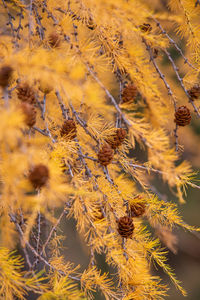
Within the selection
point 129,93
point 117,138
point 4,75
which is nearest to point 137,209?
point 117,138

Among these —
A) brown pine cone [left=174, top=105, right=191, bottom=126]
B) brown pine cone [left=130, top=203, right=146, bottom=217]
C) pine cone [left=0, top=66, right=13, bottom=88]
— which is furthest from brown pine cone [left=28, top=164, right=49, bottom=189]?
brown pine cone [left=174, top=105, right=191, bottom=126]

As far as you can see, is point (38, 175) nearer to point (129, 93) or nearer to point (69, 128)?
point (69, 128)

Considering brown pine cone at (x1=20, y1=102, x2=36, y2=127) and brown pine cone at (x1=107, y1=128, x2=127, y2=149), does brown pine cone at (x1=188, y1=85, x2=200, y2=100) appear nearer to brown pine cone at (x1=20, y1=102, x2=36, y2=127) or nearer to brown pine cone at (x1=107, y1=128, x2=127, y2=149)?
brown pine cone at (x1=107, y1=128, x2=127, y2=149)

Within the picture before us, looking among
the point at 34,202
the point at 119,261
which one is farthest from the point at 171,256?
the point at 34,202

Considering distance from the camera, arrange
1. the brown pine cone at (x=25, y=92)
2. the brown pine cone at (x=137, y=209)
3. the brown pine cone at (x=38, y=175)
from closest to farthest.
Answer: the brown pine cone at (x=38, y=175)
the brown pine cone at (x=25, y=92)
the brown pine cone at (x=137, y=209)

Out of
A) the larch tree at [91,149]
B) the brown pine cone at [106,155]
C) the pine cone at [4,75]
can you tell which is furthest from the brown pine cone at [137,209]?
the pine cone at [4,75]

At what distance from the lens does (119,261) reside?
21.8 inches

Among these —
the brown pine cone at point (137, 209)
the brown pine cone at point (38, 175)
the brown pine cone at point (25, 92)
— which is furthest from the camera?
the brown pine cone at point (137, 209)

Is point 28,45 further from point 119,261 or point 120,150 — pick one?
point 119,261

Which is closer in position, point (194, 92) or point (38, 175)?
point (38, 175)

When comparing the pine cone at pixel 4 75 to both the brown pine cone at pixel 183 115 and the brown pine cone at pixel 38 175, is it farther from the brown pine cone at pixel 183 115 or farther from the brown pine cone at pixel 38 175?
the brown pine cone at pixel 183 115

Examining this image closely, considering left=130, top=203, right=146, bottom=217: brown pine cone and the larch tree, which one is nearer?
the larch tree

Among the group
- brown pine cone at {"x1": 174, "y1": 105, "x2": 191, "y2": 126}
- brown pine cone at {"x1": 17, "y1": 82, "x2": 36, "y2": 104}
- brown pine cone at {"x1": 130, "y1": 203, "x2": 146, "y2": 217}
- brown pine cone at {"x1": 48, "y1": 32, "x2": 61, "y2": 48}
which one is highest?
brown pine cone at {"x1": 174, "y1": 105, "x2": 191, "y2": 126}

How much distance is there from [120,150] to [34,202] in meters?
0.37
